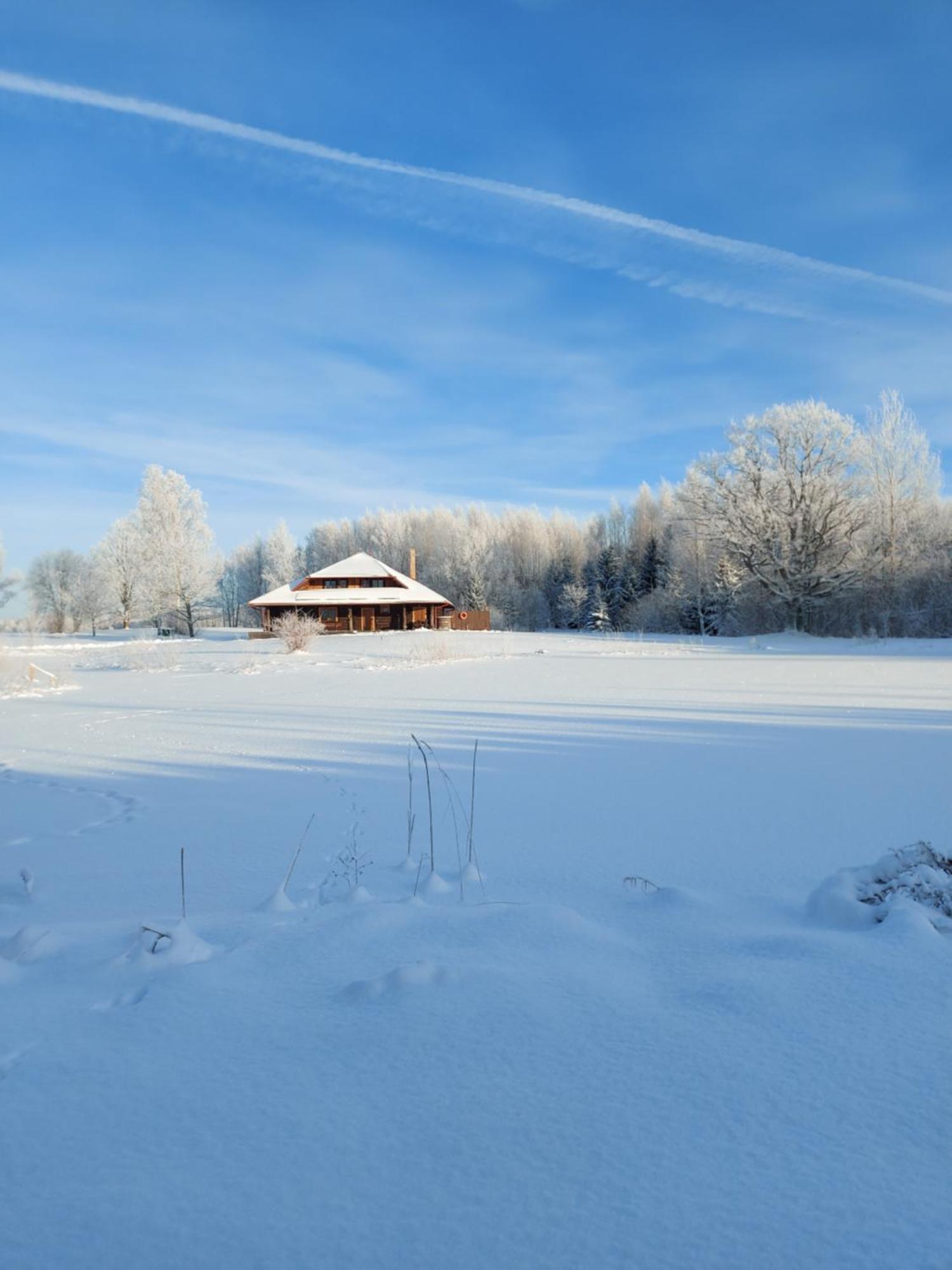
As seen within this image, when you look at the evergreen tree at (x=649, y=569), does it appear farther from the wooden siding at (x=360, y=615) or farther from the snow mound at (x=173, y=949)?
the snow mound at (x=173, y=949)

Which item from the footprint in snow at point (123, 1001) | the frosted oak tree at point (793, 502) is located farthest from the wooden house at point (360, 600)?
the footprint in snow at point (123, 1001)

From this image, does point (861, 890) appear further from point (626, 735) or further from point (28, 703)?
point (28, 703)

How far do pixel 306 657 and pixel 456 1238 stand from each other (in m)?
21.4

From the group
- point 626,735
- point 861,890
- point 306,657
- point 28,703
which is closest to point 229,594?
point 306,657

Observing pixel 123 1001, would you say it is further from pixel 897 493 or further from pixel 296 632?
pixel 897 493

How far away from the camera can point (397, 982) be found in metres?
2.10

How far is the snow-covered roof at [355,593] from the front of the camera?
37.3 metres

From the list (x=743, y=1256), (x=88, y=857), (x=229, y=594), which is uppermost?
(x=229, y=594)

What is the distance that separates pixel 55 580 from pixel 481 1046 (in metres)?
62.7

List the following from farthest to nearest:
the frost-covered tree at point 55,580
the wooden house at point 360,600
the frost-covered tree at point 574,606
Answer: the frost-covered tree at point 55,580 → the frost-covered tree at point 574,606 → the wooden house at point 360,600

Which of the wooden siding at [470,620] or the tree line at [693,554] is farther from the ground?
the tree line at [693,554]

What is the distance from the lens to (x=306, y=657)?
72.3 feet

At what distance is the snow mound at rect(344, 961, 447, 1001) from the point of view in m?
2.07

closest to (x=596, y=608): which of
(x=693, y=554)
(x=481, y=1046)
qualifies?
(x=693, y=554)
